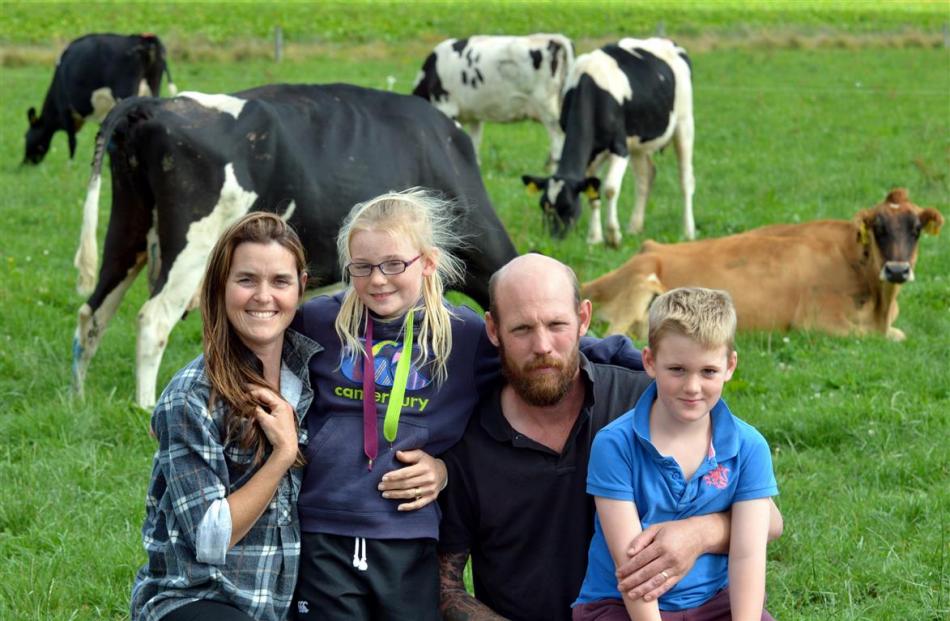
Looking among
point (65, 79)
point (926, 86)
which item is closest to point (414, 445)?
point (65, 79)

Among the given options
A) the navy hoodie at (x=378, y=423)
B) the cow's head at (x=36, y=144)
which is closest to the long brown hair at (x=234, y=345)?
the navy hoodie at (x=378, y=423)

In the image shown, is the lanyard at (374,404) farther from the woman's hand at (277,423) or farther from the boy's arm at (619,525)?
the boy's arm at (619,525)

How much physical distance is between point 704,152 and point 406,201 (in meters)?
12.8

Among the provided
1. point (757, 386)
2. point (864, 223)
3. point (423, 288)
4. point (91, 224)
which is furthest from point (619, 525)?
point (864, 223)

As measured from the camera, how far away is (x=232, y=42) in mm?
31219

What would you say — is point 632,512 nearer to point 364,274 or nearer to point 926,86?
point 364,274

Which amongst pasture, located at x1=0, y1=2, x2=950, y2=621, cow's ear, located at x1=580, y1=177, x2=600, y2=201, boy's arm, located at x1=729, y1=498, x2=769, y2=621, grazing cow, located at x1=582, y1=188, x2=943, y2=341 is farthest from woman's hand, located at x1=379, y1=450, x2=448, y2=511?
cow's ear, located at x1=580, y1=177, x2=600, y2=201

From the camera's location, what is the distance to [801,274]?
8945mm

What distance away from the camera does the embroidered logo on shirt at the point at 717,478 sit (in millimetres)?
3438

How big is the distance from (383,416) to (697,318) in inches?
37.8

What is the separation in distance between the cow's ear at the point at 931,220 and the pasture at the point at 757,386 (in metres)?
0.52

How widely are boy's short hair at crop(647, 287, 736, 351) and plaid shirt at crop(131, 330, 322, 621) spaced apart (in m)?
1.13

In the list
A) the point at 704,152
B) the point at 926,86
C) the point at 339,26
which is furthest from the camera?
the point at 339,26

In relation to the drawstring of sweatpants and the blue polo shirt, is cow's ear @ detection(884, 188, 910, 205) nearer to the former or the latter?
the blue polo shirt
